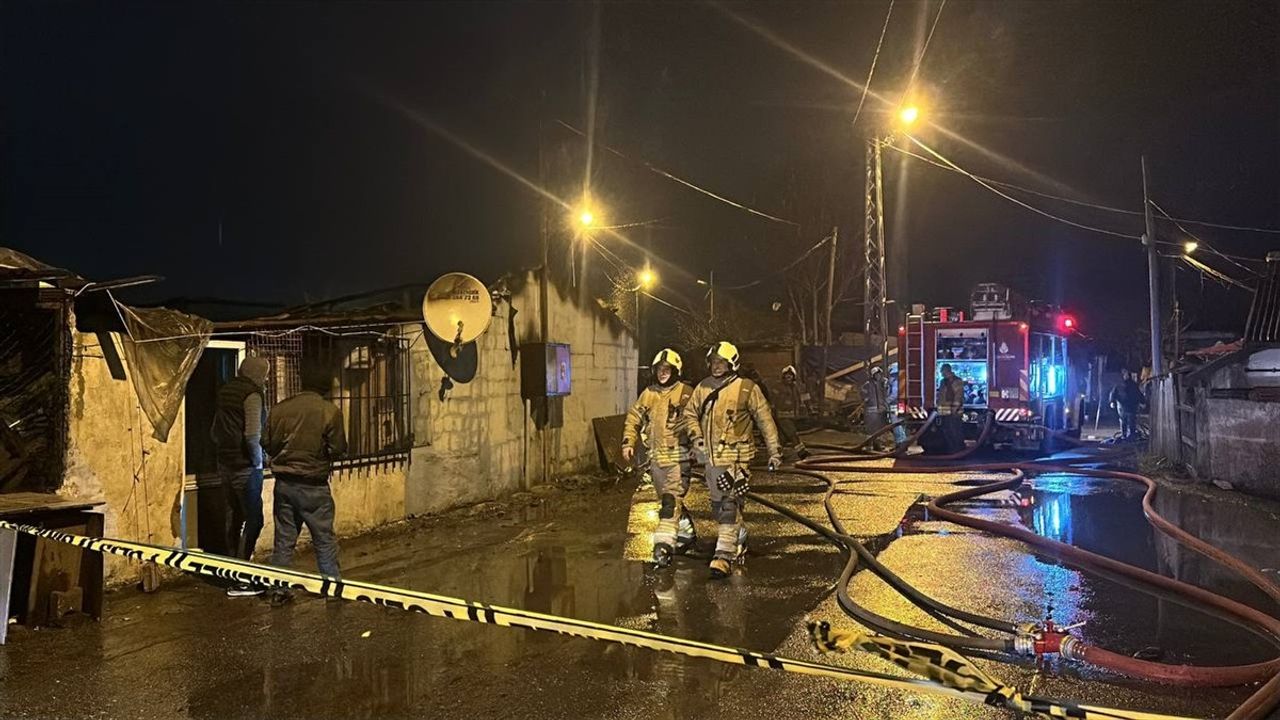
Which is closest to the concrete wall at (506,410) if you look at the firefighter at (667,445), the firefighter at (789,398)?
the firefighter at (667,445)

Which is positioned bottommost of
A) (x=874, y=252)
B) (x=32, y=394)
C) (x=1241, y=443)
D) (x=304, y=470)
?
(x=1241, y=443)

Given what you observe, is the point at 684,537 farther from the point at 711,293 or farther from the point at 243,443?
the point at 711,293

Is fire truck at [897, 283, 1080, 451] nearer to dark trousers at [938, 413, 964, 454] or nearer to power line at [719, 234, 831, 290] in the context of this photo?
dark trousers at [938, 413, 964, 454]

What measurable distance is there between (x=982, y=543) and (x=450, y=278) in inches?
271

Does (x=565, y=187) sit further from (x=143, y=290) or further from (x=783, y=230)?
(x=783, y=230)

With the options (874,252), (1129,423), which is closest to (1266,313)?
(1129,423)

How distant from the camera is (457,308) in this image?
34.0 ft

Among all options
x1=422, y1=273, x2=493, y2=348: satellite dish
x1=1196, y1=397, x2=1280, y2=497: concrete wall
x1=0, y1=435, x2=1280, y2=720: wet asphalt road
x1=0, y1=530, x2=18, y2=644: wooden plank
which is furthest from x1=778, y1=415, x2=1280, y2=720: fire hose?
x1=0, y1=530, x2=18, y2=644: wooden plank

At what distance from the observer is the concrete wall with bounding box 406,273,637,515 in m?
10.2

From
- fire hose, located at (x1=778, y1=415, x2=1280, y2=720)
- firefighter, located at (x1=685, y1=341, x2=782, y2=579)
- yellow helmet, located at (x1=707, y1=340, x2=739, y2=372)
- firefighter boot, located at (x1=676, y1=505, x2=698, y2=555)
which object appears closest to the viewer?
fire hose, located at (x1=778, y1=415, x2=1280, y2=720)

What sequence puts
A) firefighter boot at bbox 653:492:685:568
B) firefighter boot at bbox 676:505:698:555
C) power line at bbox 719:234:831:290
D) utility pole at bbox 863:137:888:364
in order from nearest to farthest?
firefighter boot at bbox 653:492:685:568 → firefighter boot at bbox 676:505:698:555 → utility pole at bbox 863:137:888:364 → power line at bbox 719:234:831:290

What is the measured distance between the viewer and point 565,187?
14.7 meters

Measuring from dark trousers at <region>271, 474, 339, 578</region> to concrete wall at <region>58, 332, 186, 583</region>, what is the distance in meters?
1.36

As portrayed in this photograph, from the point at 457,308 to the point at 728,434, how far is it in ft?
14.8
